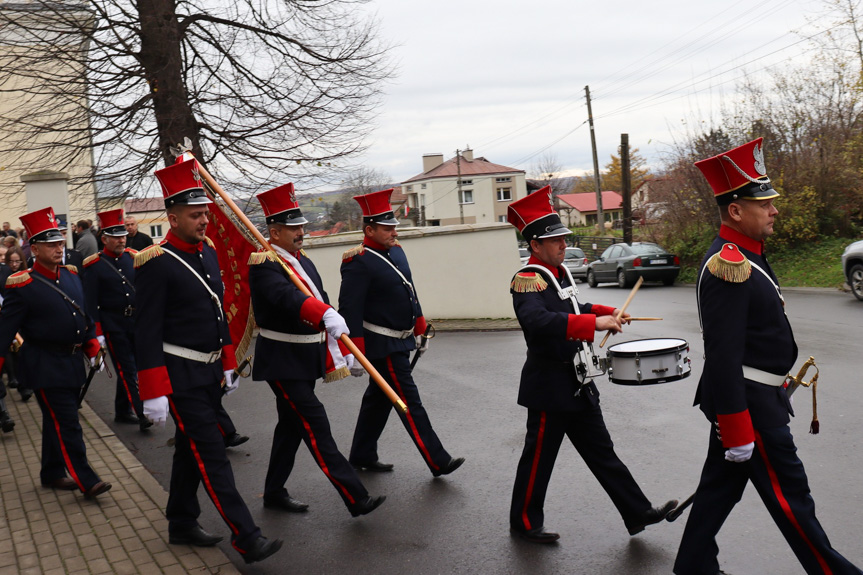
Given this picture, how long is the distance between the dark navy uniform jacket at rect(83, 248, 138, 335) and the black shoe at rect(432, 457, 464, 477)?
4077 millimetres

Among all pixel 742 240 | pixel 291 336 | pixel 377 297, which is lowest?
pixel 291 336

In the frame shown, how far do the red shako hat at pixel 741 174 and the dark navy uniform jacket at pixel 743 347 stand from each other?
20 cm

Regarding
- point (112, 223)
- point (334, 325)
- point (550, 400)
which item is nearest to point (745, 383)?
point (550, 400)

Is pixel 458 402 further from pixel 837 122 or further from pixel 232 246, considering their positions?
pixel 837 122

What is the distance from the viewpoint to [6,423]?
876cm

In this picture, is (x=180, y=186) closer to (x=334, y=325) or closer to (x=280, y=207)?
(x=280, y=207)

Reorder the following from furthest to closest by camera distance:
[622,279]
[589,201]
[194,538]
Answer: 1. [589,201]
2. [622,279]
3. [194,538]

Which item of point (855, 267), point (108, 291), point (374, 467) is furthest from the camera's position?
point (855, 267)

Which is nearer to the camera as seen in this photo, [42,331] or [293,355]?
[293,355]

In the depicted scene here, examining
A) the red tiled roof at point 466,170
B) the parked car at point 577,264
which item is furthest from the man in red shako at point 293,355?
the red tiled roof at point 466,170

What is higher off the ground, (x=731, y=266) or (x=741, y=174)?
(x=741, y=174)

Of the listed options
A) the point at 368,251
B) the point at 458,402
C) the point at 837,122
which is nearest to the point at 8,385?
the point at 458,402

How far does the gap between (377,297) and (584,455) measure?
2162 mm

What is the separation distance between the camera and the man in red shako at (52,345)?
621 cm
